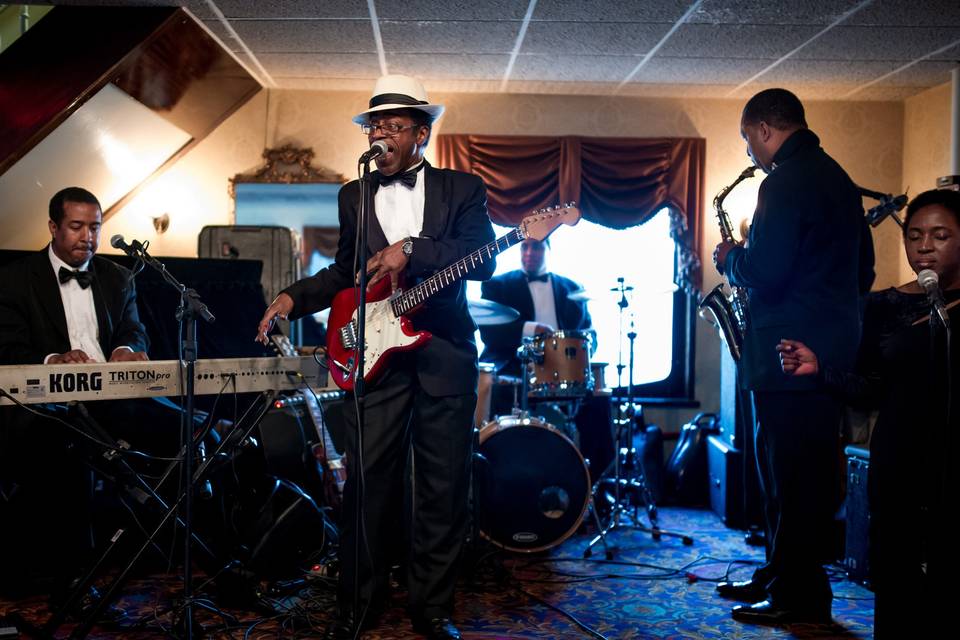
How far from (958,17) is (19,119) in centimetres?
538

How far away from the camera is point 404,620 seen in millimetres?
3350

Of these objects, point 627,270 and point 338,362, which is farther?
point 627,270

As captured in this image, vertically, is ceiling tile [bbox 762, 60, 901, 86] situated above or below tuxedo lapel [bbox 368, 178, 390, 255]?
above

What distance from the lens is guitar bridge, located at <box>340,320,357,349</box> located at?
2.94 metres

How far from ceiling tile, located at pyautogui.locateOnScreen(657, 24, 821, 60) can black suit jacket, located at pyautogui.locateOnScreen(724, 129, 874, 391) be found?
226 cm

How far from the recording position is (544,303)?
21.1ft

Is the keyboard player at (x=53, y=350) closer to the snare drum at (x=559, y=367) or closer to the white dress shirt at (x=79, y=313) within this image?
the white dress shirt at (x=79, y=313)

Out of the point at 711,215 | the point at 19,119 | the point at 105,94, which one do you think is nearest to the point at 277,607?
the point at 19,119

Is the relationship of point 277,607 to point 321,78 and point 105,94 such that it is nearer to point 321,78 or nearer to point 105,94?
point 105,94

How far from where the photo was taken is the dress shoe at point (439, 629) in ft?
9.88

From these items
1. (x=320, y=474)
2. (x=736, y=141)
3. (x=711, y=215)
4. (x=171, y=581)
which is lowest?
(x=171, y=581)

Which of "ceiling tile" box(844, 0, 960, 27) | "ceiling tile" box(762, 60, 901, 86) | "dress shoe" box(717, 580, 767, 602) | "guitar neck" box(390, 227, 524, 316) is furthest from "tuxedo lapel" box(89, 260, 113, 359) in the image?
"ceiling tile" box(762, 60, 901, 86)

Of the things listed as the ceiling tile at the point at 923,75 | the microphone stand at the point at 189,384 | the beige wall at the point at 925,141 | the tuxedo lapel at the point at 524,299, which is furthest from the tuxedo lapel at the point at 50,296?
the beige wall at the point at 925,141

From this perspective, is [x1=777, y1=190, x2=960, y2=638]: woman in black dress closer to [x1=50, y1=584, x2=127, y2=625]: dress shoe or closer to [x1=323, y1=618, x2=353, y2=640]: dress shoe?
[x1=323, y1=618, x2=353, y2=640]: dress shoe
